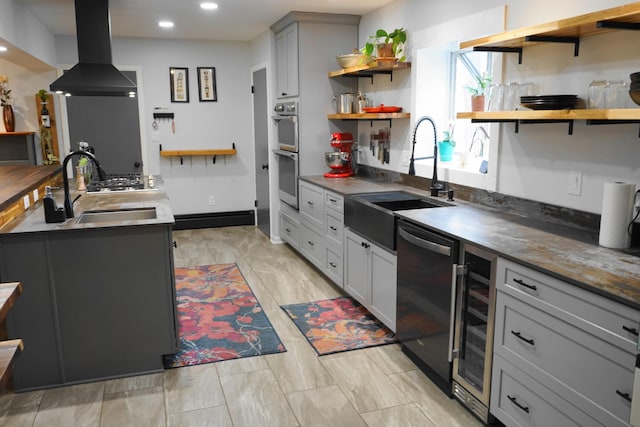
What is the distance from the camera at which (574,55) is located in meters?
2.65

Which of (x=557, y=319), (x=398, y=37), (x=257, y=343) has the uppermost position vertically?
(x=398, y=37)

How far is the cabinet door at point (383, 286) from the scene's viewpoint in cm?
327

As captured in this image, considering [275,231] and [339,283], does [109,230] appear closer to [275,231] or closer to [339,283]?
[339,283]

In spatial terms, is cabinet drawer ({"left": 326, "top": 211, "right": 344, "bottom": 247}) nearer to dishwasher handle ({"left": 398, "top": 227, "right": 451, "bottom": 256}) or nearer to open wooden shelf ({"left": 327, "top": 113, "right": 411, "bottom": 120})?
open wooden shelf ({"left": 327, "top": 113, "right": 411, "bottom": 120})

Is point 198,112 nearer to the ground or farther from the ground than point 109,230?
farther from the ground

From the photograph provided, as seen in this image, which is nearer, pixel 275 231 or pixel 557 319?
pixel 557 319

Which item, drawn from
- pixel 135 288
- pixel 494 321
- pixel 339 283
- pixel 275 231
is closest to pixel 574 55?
pixel 494 321

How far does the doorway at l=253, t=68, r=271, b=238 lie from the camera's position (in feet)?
20.3

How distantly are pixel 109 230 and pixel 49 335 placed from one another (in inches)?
25.5

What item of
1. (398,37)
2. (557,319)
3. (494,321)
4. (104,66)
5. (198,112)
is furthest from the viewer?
(198,112)

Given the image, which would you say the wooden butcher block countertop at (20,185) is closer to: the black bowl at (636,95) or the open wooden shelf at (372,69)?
the open wooden shelf at (372,69)

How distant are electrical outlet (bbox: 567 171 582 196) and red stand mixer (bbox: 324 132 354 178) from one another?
2515mm

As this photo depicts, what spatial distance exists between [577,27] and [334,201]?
7.46 ft

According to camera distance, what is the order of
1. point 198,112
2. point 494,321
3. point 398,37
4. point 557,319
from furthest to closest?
1. point 198,112
2. point 398,37
3. point 494,321
4. point 557,319
